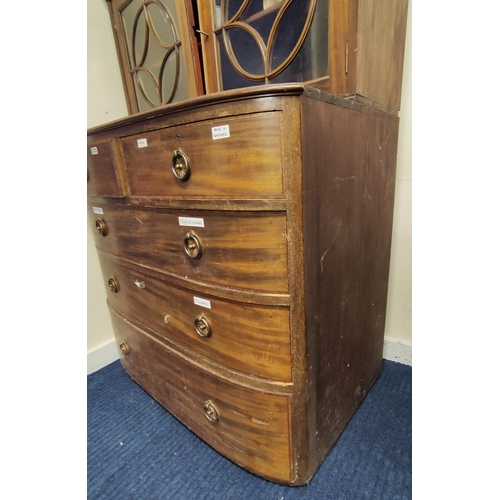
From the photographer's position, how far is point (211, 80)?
106 centimetres

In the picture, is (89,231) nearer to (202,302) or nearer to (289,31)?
(202,302)

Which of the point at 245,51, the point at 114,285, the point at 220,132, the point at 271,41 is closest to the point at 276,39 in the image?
the point at 271,41

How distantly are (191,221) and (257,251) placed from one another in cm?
22

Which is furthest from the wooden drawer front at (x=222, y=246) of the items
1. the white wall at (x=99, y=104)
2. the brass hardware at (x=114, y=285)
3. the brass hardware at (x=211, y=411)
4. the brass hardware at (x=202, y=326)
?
the white wall at (x=99, y=104)

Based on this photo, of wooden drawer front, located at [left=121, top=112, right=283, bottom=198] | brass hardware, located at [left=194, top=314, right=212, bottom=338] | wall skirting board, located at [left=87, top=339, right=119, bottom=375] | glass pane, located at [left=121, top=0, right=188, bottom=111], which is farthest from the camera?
wall skirting board, located at [left=87, top=339, right=119, bottom=375]

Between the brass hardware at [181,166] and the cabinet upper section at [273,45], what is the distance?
1.19 ft

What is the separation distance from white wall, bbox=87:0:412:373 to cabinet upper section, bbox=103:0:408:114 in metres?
0.18

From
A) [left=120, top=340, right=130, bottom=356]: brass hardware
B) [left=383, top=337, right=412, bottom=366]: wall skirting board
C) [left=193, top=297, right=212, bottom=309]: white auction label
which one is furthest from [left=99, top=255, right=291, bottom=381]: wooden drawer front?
[left=383, top=337, right=412, bottom=366]: wall skirting board

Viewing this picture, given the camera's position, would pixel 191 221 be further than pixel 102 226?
No

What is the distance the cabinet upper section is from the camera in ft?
2.60

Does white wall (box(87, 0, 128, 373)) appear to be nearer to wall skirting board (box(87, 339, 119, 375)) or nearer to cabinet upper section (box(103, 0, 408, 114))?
wall skirting board (box(87, 339, 119, 375))

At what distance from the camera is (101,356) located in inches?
62.4
